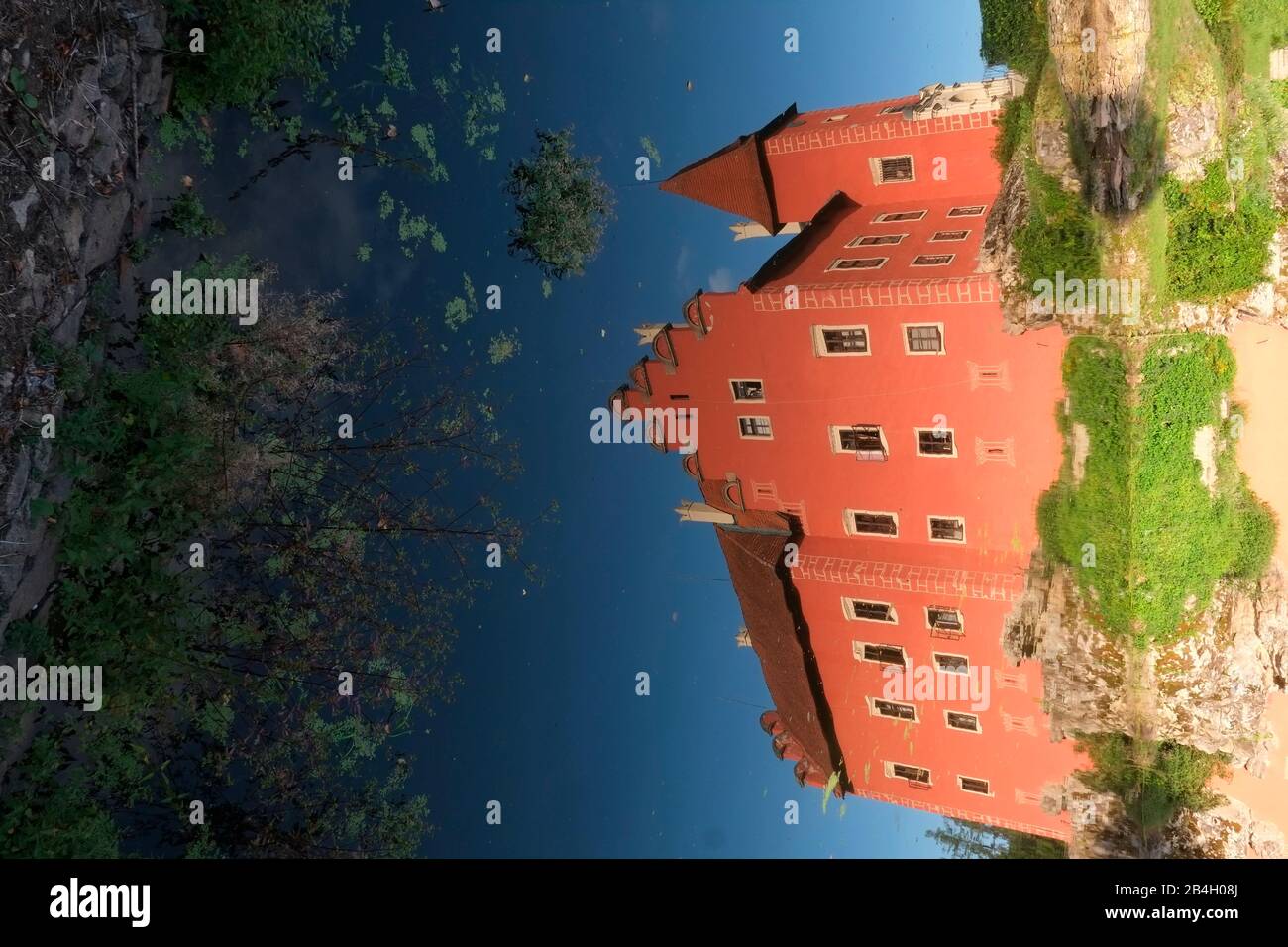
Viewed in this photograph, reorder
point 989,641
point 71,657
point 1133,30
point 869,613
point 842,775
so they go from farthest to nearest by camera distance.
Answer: point 842,775, point 869,613, point 989,641, point 1133,30, point 71,657

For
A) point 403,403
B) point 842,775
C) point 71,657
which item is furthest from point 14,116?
point 842,775

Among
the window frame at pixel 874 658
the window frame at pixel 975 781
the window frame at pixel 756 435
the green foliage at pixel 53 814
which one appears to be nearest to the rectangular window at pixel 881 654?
the window frame at pixel 874 658

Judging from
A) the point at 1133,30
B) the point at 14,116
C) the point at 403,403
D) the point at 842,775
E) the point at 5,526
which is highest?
the point at 1133,30

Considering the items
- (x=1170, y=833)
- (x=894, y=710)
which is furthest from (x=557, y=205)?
(x=1170, y=833)

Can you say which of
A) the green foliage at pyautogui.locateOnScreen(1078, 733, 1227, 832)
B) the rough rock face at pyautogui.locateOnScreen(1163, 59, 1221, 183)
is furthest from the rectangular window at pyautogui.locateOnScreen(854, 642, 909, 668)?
the rough rock face at pyautogui.locateOnScreen(1163, 59, 1221, 183)

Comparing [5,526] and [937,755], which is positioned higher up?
[5,526]

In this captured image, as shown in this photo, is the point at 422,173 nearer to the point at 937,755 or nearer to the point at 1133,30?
the point at 1133,30

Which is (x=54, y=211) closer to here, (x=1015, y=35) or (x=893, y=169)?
(x=893, y=169)
